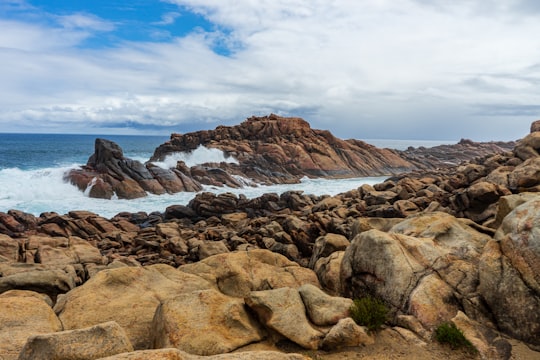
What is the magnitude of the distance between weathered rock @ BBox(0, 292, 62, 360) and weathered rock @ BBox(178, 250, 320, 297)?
16.1 feet

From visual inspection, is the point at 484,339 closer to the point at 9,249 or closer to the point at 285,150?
the point at 9,249

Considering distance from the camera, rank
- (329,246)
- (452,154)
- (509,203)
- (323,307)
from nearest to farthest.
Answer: (323,307) → (509,203) → (329,246) → (452,154)

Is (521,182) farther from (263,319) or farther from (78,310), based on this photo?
(78,310)

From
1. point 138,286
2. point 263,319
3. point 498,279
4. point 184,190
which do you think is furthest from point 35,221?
point 498,279

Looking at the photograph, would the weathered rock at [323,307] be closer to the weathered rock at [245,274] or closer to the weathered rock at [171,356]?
the weathered rock at [245,274]

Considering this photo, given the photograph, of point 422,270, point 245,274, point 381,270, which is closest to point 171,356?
point 381,270

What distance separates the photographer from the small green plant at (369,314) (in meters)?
9.01

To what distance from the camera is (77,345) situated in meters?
5.85

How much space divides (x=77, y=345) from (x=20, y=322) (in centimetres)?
347

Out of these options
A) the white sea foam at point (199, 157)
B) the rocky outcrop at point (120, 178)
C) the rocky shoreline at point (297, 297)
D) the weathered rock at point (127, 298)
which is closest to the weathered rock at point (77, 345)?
the rocky shoreline at point (297, 297)

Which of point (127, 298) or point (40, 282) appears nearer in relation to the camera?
point (127, 298)

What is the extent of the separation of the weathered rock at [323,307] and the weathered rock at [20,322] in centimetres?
588

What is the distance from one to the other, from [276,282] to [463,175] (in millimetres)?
24432

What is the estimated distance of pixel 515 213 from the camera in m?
10.0
